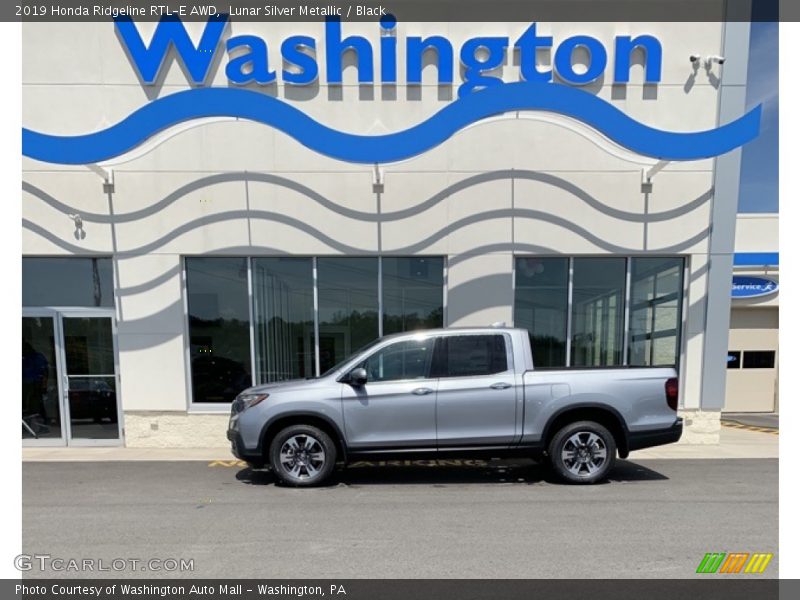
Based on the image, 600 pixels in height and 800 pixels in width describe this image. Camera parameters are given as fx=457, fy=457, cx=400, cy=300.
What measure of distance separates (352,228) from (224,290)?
2771 mm

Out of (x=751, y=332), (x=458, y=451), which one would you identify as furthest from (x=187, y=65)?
(x=751, y=332)

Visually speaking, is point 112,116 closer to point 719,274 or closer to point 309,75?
point 309,75

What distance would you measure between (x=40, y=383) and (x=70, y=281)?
206 centimetres

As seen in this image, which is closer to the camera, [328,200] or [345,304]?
[328,200]

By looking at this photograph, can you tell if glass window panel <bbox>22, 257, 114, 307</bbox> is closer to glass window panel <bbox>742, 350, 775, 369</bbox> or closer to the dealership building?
the dealership building

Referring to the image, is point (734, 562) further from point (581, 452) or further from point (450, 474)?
point (450, 474)

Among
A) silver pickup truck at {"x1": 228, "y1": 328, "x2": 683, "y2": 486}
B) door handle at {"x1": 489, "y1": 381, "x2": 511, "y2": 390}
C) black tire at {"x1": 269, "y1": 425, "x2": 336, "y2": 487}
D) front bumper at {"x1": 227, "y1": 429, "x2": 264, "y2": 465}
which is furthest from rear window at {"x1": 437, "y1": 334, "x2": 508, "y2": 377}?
front bumper at {"x1": 227, "y1": 429, "x2": 264, "y2": 465}

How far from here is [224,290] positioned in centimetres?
887

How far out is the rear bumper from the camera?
233 inches

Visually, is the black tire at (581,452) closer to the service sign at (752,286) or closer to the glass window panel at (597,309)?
the glass window panel at (597,309)

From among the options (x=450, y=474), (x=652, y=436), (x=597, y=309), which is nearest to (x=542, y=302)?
(x=597, y=309)

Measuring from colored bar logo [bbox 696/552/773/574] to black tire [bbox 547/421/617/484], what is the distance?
1919mm

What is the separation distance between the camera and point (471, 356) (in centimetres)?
601

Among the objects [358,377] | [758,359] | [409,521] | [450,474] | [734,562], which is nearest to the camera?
[734,562]
